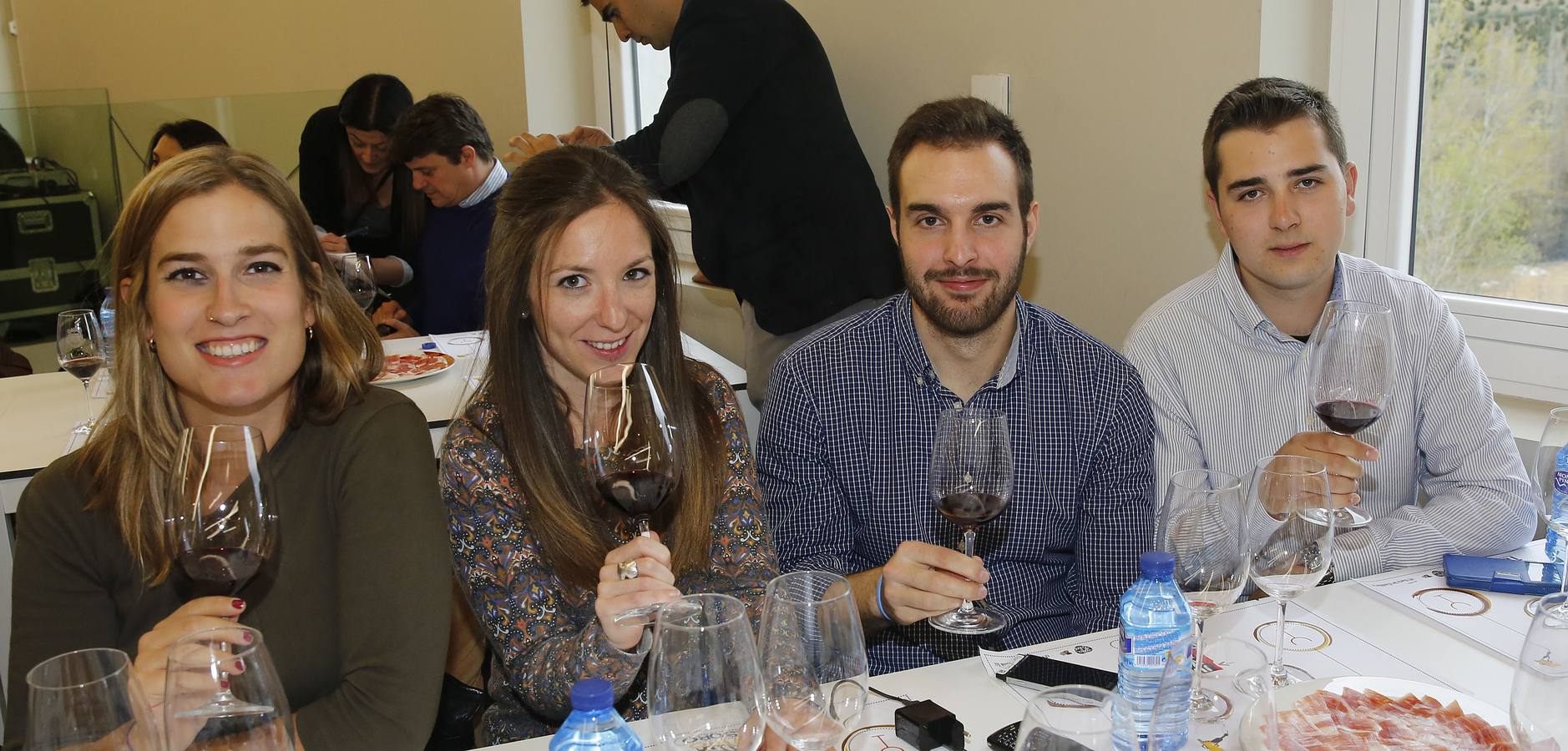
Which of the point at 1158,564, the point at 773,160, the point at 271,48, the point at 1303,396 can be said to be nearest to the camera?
the point at 1158,564

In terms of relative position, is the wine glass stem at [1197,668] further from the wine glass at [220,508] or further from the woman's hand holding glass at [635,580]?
the wine glass at [220,508]

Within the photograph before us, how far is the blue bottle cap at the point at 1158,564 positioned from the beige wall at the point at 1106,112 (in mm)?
1466

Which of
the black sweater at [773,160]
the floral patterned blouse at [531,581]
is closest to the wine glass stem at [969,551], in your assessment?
the floral patterned blouse at [531,581]

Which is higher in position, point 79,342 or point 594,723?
point 79,342

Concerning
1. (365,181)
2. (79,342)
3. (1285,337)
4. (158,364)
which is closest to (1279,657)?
(1285,337)

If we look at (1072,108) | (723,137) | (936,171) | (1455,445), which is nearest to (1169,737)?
(936,171)

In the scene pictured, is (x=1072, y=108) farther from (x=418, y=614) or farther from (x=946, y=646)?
(x=418, y=614)

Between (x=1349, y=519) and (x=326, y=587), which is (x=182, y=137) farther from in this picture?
(x=1349, y=519)

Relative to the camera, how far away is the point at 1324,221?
202 cm

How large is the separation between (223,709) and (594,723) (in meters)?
0.29

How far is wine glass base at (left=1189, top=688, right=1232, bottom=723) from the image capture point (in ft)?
3.17

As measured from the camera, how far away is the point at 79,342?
268 cm

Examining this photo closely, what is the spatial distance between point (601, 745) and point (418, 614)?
0.52 m

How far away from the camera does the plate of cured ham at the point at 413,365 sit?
2920 mm
